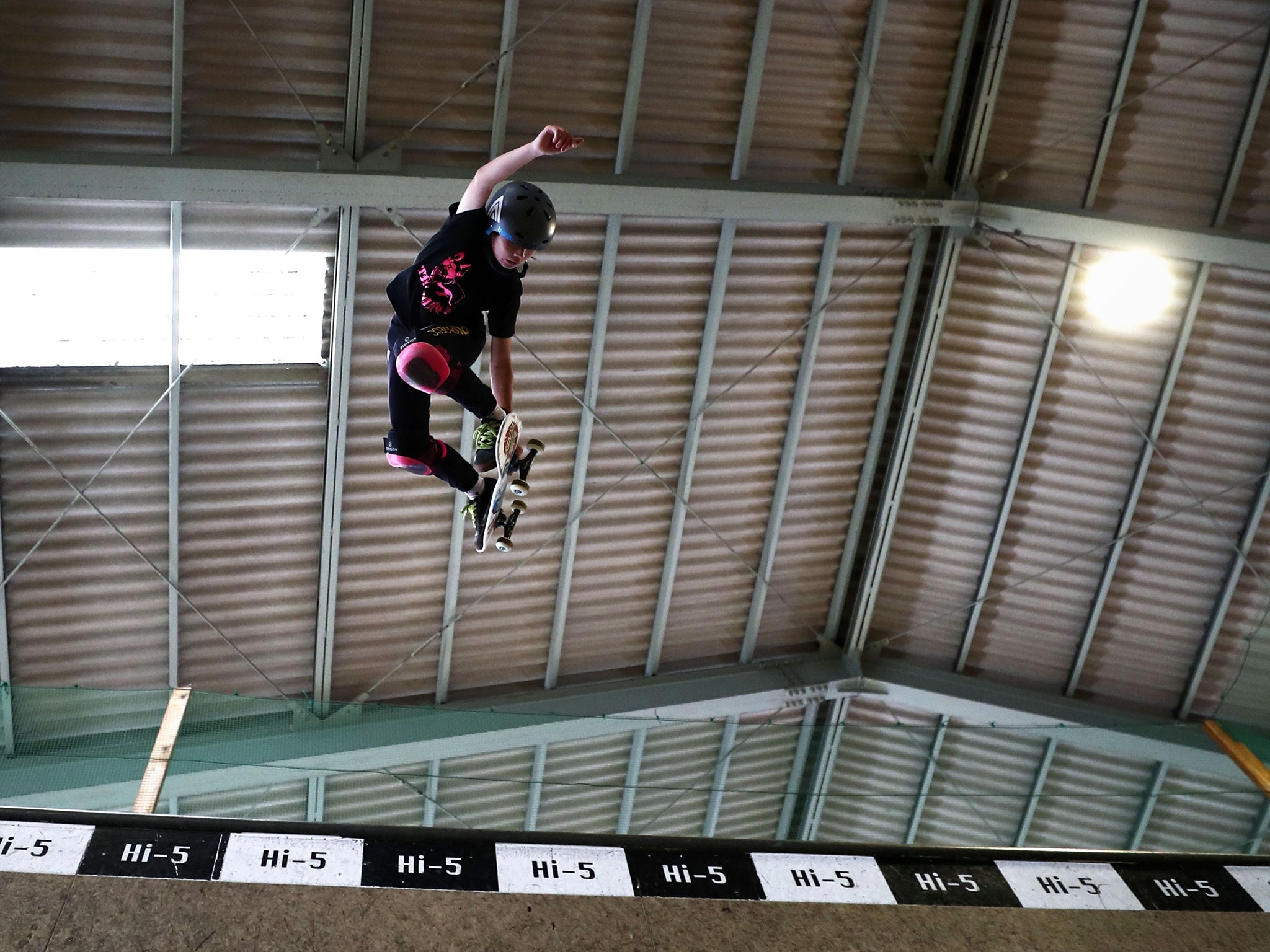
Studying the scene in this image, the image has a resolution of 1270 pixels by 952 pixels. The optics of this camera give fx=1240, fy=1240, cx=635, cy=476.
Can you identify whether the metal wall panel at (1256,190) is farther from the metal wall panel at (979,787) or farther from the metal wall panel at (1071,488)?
the metal wall panel at (979,787)

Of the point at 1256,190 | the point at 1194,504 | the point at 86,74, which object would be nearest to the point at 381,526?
the point at 86,74

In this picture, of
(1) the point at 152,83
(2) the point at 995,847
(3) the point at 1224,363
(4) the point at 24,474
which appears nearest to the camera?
(2) the point at 995,847

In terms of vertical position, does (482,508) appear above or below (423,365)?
below

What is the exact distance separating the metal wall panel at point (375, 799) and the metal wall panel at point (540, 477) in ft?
25.8

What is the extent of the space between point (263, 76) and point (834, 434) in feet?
26.8

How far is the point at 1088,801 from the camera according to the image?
24.9 ft

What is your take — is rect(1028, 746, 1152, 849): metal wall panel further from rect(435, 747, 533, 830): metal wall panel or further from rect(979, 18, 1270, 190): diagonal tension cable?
rect(979, 18, 1270, 190): diagonal tension cable

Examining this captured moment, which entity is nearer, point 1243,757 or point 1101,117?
point 1243,757

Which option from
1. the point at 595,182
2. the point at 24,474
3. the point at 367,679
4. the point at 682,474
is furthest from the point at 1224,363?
the point at 24,474

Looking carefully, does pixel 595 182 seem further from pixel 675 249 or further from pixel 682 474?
pixel 682 474

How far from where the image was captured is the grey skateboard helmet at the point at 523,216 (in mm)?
8555

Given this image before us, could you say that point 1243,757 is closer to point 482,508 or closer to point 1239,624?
point 482,508

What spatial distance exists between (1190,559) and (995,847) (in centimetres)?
1056

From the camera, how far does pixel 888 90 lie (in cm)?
1447
